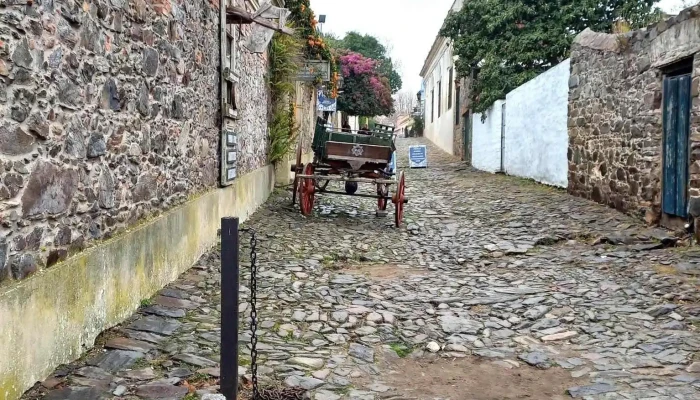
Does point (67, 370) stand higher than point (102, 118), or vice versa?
point (102, 118)

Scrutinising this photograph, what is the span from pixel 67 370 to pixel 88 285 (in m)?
0.56

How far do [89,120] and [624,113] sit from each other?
24.6 ft

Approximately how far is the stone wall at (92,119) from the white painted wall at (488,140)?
11002mm

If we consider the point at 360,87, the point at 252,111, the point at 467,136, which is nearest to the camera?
the point at 252,111

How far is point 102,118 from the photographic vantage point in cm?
416

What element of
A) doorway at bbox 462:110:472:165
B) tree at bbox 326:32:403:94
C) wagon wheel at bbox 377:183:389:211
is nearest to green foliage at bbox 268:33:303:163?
wagon wheel at bbox 377:183:389:211

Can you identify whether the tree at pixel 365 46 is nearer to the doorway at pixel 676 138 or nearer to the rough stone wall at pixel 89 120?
the doorway at pixel 676 138

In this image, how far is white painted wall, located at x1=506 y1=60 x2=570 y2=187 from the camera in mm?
11703

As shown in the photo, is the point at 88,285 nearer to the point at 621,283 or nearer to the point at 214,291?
the point at 214,291

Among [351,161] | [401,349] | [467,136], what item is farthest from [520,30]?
[401,349]

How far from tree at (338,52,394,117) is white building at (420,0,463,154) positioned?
10.0 feet

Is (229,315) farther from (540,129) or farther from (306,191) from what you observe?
(540,129)

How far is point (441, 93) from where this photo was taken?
2988cm

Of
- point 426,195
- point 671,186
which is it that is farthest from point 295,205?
point 671,186
